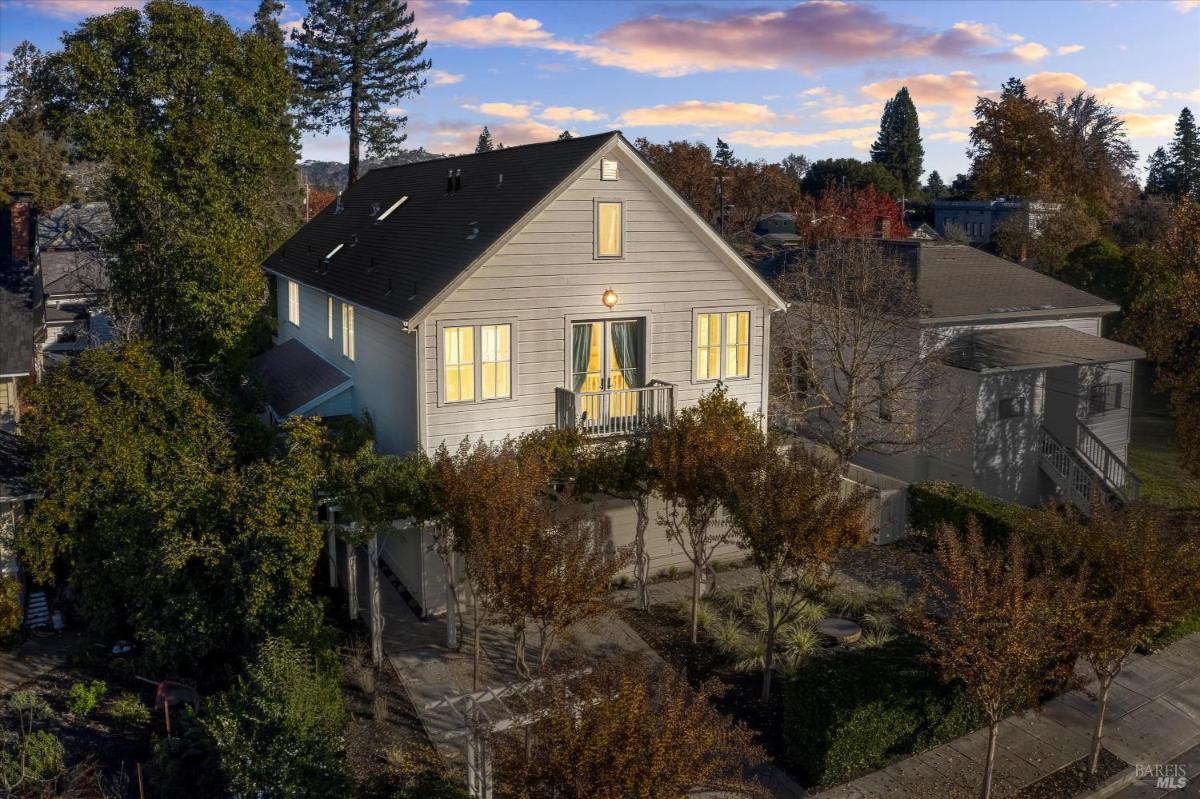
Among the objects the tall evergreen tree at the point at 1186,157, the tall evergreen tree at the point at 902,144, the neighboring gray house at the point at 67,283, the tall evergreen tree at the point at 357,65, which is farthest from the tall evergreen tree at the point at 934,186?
the neighboring gray house at the point at 67,283

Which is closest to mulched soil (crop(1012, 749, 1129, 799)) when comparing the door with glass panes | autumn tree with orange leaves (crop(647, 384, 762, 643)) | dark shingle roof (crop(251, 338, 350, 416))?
autumn tree with orange leaves (crop(647, 384, 762, 643))

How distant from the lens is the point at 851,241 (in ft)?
85.7

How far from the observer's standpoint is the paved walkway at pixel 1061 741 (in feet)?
42.8

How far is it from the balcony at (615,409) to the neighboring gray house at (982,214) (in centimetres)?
4095

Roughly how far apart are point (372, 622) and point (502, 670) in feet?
8.03

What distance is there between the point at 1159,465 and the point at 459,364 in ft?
88.4

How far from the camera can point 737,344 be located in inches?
862

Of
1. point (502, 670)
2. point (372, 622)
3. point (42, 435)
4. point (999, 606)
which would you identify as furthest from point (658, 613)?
point (42, 435)

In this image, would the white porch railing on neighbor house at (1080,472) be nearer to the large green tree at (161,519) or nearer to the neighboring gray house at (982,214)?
the large green tree at (161,519)

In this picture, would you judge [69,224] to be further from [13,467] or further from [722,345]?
[722,345]

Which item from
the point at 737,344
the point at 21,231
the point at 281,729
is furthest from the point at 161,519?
the point at 21,231

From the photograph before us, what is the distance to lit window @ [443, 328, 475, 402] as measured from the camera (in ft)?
61.2

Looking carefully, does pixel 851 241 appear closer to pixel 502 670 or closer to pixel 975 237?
pixel 502 670

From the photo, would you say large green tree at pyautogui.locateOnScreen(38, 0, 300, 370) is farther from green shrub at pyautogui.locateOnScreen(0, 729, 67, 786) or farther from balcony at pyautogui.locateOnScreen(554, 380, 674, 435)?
green shrub at pyautogui.locateOnScreen(0, 729, 67, 786)
